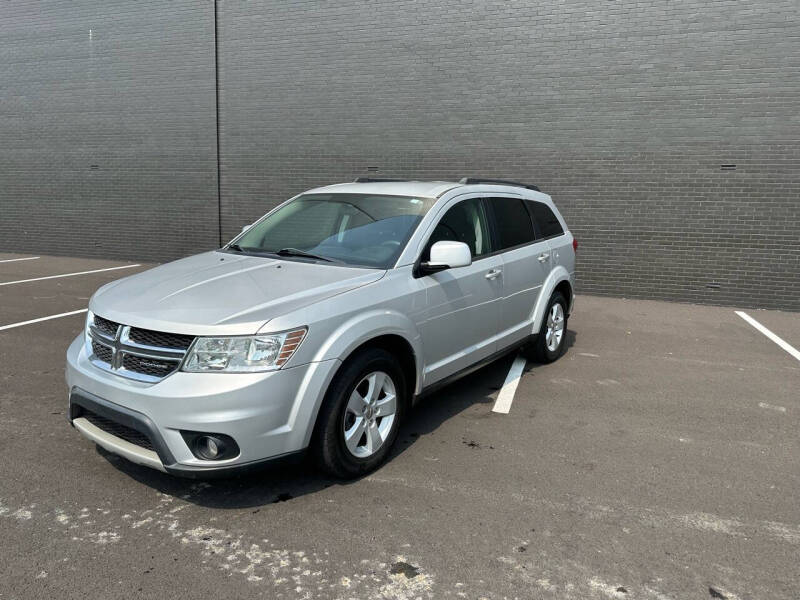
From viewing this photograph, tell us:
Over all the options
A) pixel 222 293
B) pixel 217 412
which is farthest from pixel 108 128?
pixel 217 412

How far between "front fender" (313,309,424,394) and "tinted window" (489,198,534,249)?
1601 millimetres

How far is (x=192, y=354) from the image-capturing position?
309 centimetres

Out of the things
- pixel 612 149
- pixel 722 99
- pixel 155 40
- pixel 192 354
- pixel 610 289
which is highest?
pixel 155 40

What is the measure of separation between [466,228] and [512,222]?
0.85 m

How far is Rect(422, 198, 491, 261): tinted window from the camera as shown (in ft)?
14.5

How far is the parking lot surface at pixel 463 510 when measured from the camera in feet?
8.90

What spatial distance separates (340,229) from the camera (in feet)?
14.8

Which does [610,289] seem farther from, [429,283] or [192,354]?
[192,354]

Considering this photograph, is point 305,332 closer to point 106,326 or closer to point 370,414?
point 370,414

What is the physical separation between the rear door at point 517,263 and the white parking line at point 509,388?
1.30 ft

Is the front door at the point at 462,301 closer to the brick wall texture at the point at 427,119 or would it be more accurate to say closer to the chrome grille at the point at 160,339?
the chrome grille at the point at 160,339

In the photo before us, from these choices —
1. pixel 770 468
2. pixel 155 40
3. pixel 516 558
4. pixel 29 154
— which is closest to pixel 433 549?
pixel 516 558

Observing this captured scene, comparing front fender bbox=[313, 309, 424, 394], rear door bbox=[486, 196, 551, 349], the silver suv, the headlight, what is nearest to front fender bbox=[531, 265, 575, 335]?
rear door bbox=[486, 196, 551, 349]

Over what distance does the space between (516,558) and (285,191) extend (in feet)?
32.9
